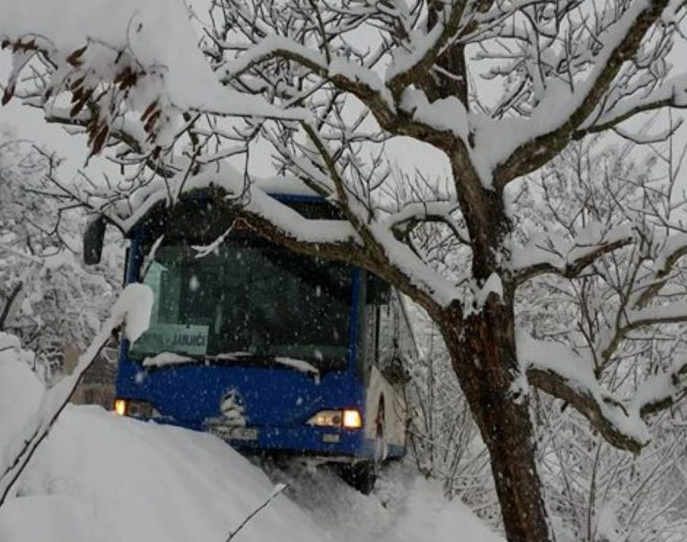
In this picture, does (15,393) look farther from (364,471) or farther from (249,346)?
(364,471)

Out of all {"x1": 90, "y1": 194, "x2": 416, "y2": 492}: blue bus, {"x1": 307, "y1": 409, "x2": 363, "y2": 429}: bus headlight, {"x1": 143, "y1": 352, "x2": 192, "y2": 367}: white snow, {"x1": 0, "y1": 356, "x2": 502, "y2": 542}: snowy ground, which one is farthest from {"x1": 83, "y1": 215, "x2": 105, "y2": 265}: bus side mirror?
{"x1": 307, "y1": 409, "x2": 363, "y2": 429}: bus headlight

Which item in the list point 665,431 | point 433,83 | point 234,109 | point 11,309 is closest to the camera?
point 234,109

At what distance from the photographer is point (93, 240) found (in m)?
8.32

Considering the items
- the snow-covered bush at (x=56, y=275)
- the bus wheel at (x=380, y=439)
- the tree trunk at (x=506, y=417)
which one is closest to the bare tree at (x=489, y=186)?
the tree trunk at (x=506, y=417)

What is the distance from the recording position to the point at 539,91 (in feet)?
23.7

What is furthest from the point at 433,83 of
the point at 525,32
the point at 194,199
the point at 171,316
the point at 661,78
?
the point at 171,316

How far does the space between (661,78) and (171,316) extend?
15.4 feet

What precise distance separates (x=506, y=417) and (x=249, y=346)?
2729 mm

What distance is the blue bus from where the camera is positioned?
27.1 ft

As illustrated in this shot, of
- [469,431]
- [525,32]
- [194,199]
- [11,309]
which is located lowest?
[469,431]

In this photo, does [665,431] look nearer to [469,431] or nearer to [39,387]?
[469,431]

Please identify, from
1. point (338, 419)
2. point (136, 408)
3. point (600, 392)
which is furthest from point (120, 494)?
point (136, 408)

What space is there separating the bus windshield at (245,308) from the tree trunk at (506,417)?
6.34 feet

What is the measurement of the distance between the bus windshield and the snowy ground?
4.59 ft
